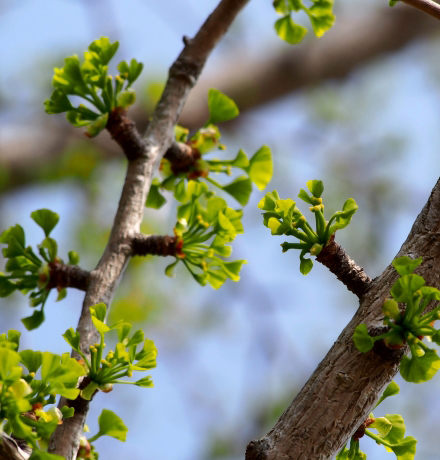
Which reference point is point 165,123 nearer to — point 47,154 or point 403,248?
point 403,248

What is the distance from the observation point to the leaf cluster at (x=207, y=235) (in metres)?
1.00

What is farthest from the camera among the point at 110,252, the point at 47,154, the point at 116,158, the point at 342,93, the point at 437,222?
the point at 342,93

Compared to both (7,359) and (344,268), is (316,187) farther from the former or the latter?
(7,359)

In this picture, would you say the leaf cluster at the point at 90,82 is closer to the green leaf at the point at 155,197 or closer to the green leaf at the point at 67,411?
the green leaf at the point at 155,197

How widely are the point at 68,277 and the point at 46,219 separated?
0.15m

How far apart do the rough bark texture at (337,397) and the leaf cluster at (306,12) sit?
1.86 feet

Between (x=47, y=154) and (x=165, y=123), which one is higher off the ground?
(x=47, y=154)

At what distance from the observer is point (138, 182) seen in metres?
1.06

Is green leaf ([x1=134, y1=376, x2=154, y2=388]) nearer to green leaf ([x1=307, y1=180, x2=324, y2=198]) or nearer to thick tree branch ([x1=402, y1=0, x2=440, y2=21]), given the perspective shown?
green leaf ([x1=307, y1=180, x2=324, y2=198])

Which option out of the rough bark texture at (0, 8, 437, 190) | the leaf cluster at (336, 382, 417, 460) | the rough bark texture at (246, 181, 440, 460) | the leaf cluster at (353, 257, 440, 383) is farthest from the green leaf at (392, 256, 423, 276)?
the rough bark texture at (0, 8, 437, 190)

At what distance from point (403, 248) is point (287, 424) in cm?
29

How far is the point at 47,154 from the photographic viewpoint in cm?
323

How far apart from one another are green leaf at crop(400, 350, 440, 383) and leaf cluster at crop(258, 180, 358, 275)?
19 cm

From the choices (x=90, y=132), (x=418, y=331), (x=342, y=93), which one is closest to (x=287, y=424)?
(x=418, y=331)
